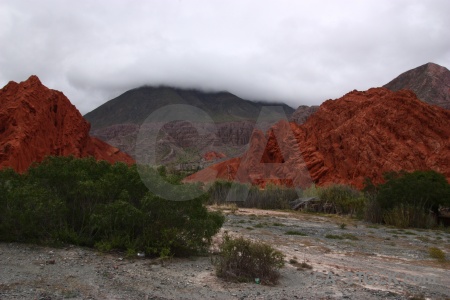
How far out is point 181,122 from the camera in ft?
158

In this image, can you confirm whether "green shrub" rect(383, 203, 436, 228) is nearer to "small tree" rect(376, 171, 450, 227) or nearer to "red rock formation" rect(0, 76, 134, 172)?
"small tree" rect(376, 171, 450, 227)

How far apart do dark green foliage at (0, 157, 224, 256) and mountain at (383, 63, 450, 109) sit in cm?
5256

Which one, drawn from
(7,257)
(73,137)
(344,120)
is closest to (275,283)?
(7,257)

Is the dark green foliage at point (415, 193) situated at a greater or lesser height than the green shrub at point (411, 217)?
greater

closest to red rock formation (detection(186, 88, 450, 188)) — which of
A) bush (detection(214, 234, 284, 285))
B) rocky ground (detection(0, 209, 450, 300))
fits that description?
rocky ground (detection(0, 209, 450, 300))

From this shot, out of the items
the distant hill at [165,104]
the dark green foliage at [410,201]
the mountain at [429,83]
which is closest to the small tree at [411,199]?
the dark green foliage at [410,201]

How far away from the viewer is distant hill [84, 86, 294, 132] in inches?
2613

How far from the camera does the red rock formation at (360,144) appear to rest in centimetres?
3709

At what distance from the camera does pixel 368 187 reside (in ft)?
78.3

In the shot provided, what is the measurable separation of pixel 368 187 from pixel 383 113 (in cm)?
1863

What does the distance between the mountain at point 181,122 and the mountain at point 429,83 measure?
20.1 meters

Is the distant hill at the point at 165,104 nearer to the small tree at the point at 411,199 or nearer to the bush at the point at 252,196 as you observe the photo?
the bush at the point at 252,196

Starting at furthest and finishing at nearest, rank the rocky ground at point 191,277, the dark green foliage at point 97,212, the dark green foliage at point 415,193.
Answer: the dark green foliage at point 415,193
the dark green foliage at point 97,212
the rocky ground at point 191,277

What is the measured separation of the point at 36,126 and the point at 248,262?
31670mm
